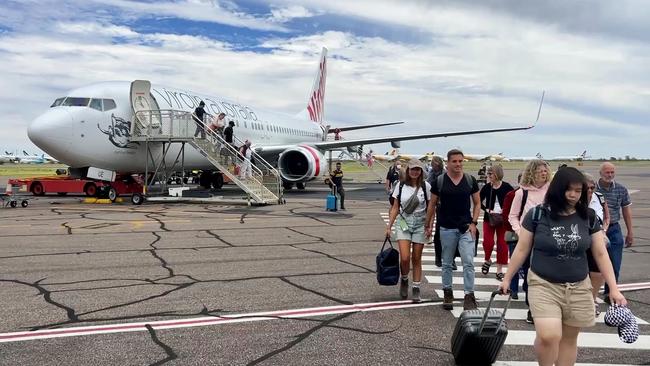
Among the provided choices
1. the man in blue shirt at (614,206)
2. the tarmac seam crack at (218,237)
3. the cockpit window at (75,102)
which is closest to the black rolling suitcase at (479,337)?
the man in blue shirt at (614,206)

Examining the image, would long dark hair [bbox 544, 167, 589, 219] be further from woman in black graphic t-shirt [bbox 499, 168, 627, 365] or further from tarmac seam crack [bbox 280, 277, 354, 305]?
tarmac seam crack [bbox 280, 277, 354, 305]

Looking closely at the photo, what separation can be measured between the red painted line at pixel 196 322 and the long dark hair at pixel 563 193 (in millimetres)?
2733

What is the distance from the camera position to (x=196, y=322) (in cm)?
555

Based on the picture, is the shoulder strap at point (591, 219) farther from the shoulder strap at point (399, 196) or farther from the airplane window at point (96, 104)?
the airplane window at point (96, 104)

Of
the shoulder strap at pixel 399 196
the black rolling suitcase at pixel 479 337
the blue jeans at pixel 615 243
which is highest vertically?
the shoulder strap at pixel 399 196

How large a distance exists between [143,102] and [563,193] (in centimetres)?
1813

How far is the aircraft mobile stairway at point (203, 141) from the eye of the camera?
19.5 m

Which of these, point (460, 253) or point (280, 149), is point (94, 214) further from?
point (460, 253)

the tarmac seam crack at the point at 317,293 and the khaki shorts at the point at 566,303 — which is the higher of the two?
the khaki shorts at the point at 566,303

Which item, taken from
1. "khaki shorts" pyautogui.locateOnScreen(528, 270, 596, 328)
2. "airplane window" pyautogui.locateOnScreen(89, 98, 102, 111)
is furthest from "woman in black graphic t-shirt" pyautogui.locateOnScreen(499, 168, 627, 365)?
"airplane window" pyautogui.locateOnScreen(89, 98, 102, 111)

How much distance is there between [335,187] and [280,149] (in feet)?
26.8

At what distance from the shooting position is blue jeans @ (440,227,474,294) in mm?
6078

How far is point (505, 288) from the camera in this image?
3982mm

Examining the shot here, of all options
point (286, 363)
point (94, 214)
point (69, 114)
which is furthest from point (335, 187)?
point (286, 363)
